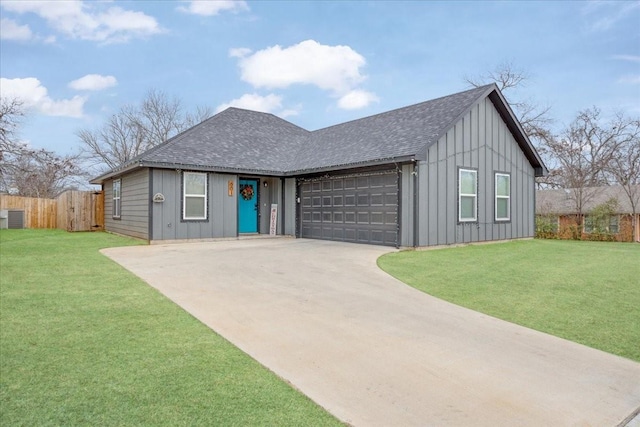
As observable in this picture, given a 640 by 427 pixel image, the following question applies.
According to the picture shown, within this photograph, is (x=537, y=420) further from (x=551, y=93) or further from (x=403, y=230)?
(x=551, y=93)

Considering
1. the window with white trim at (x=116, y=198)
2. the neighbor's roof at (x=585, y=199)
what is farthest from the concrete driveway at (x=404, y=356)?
the neighbor's roof at (x=585, y=199)

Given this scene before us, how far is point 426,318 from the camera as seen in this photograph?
4.48 m

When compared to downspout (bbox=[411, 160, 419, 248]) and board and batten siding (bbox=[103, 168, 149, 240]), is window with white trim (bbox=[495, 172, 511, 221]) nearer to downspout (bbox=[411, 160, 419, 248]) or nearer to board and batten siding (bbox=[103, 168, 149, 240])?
downspout (bbox=[411, 160, 419, 248])

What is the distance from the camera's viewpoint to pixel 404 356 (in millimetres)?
3348

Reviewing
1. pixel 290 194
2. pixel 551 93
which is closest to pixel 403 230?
pixel 290 194

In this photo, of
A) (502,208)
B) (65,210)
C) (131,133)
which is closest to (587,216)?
(502,208)

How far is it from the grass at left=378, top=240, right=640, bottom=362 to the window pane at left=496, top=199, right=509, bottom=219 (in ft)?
10.4

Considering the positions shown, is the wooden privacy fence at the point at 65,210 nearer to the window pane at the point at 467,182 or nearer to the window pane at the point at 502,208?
the window pane at the point at 467,182

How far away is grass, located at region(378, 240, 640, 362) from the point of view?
13.7 feet

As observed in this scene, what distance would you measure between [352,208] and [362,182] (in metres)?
0.88

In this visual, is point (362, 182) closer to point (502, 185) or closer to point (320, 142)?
point (320, 142)

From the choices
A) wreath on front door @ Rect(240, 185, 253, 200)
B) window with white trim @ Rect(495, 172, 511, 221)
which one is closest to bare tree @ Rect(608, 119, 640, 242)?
window with white trim @ Rect(495, 172, 511, 221)

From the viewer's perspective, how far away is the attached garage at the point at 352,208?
11.1 metres

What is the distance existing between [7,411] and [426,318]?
3.71m
